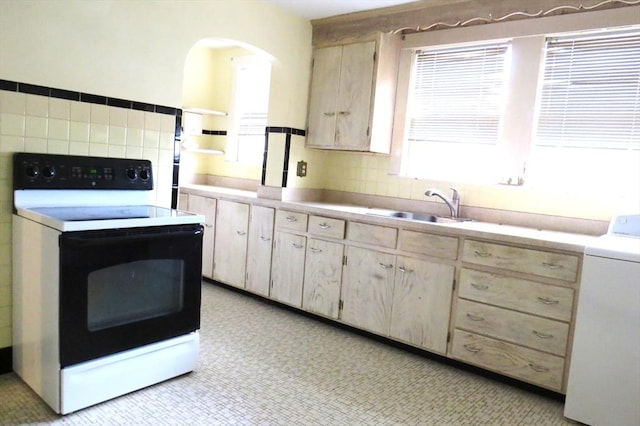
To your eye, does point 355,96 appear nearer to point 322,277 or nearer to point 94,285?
point 322,277

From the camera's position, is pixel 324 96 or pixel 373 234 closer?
pixel 373 234

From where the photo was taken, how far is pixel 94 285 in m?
2.06

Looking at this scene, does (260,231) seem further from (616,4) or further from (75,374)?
(616,4)

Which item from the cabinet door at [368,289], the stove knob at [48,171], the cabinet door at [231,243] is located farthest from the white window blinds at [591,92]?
the stove knob at [48,171]

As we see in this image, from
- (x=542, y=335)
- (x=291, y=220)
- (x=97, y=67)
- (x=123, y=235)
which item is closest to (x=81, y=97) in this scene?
(x=97, y=67)

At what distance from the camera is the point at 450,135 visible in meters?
3.41

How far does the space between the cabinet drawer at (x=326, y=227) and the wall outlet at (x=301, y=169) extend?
60 cm

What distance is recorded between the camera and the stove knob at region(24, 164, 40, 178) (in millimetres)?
2268

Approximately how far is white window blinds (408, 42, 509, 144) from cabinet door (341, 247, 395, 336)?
1.07 m

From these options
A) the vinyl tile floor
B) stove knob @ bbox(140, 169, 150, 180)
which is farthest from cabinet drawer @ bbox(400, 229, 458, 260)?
stove knob @ bbox(140, 169, 150, 180)

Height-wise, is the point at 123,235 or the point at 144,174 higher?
the point at 144,174

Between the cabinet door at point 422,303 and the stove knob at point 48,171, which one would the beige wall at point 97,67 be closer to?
the stove knob at point 48,171

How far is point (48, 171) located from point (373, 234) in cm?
188

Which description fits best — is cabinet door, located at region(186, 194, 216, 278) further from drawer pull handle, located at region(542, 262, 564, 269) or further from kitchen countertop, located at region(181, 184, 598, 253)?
drawer pull handle, located at region(542, 262, 564, 269)
